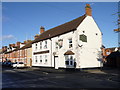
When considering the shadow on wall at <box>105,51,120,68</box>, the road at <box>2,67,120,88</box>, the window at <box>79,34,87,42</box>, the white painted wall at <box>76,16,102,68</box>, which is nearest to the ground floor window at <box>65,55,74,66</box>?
the white painted wall at <box>76,16,102,68</box>

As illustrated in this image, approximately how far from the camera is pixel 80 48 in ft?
79.2

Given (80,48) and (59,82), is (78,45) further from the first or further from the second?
(59,82)

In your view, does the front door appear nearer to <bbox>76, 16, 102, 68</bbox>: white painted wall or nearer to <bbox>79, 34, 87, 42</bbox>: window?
<bbox>76, 16, 102, 68</bbox>: white painted wall

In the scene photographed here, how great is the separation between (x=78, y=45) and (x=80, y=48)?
0.62 metres

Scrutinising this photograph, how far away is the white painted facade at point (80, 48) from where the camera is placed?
79.7ft

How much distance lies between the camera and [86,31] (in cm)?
2577

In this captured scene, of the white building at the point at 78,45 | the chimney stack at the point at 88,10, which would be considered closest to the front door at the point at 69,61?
the white building at the point at 78,45

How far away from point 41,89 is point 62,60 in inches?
686

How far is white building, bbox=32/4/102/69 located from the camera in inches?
959

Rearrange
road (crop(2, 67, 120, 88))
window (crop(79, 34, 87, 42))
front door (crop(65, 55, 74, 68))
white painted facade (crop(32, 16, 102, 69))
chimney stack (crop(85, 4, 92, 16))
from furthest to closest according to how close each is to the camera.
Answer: chimney stack (crop(85, 4, 92, 16))
front door (crop(65, 55, 74, 68))
window (crop(79, 34, 87, 42))
white painted facade (crop(32, 16, 102, 69))
road (crop(2, 67, 120, 88))

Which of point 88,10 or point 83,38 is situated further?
point 88,10

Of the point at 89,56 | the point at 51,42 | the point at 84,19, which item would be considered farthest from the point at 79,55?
the point at 51,42

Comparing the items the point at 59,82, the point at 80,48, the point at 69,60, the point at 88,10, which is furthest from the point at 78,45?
the point at 59,82

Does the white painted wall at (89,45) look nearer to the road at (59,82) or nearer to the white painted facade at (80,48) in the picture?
the white painted facade at (80,48)
